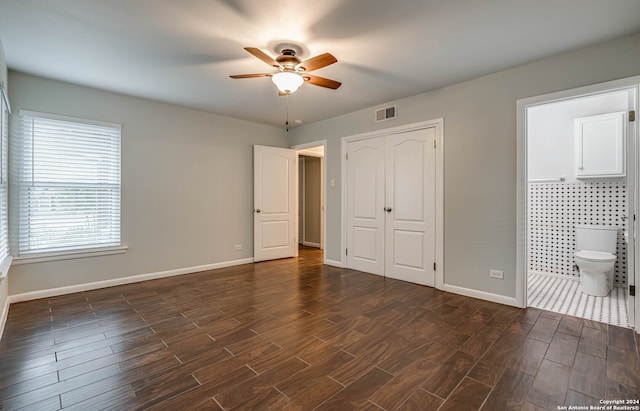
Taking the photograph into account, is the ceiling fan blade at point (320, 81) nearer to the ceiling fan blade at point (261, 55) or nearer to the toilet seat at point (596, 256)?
the ceiling fan blade at point (261, 55)

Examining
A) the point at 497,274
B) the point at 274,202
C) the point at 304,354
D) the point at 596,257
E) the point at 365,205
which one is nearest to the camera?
the point at 304,354

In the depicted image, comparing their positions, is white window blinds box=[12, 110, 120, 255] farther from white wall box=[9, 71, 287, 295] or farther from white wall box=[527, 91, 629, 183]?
white wall box=[527, 91, 629, 183]

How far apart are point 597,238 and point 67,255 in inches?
269

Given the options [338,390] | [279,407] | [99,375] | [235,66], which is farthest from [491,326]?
[235,66]

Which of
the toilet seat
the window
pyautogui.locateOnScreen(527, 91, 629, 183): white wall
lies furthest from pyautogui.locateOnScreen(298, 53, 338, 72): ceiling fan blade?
the toilet seat

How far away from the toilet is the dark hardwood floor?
1075 mm

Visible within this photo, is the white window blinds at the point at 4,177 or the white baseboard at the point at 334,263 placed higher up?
the white window blinds at the point at 4,177

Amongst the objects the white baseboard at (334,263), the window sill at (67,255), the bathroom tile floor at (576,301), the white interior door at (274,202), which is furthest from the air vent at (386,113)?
the window sill at (67,255)

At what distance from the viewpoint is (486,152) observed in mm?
3506

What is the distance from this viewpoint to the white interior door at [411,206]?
13.3ft

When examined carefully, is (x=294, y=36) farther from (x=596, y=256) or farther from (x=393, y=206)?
(x=596, y=256)

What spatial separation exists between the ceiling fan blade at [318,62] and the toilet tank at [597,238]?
4.17m

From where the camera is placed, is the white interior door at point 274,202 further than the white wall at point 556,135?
Yes
